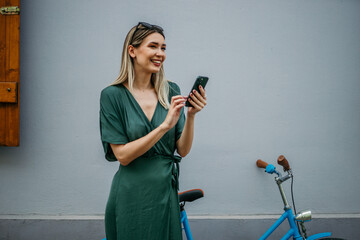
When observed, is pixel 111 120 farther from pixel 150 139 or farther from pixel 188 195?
pixel 188 195

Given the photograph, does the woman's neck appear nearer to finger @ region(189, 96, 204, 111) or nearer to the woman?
the woman

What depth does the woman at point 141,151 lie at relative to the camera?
4.99 ft

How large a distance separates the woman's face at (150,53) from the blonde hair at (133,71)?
3 centimetres

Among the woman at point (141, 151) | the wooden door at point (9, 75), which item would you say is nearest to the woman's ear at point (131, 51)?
the woman at point (141, 151)

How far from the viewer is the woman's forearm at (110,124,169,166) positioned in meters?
1.41

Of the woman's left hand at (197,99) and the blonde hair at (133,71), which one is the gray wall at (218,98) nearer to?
the blonde hair at (133,71)

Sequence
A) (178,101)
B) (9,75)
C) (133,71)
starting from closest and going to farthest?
(178,101) → (133,71) → (9,75)

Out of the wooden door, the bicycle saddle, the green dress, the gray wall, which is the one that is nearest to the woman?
the green dress

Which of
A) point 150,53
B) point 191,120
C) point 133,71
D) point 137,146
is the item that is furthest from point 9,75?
point 191,120

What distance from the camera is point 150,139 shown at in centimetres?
141

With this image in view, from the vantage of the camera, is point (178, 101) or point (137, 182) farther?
point (137, 182)

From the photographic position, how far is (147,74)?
1654 millimetres

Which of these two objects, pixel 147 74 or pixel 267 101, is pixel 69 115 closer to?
pixel 147 74

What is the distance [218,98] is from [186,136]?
1553mm
